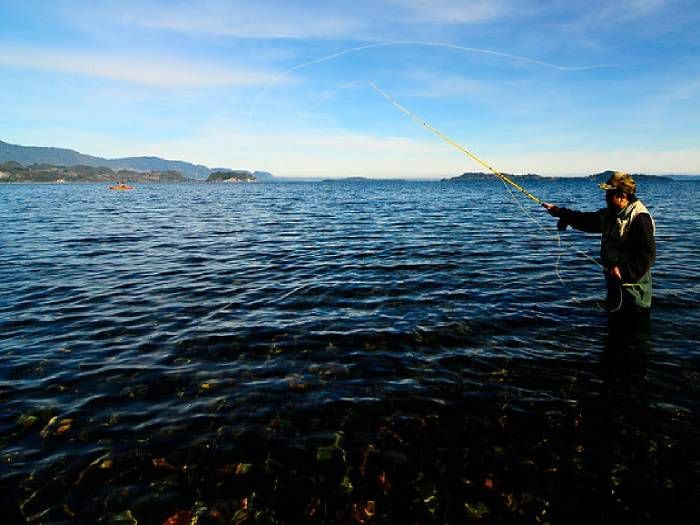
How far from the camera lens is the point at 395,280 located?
16.0 meters

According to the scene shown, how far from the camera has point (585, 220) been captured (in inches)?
387

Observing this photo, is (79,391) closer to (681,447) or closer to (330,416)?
(330,416)

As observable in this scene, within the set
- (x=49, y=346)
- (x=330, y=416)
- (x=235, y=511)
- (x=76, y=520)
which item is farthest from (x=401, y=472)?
(x=49, y=346)

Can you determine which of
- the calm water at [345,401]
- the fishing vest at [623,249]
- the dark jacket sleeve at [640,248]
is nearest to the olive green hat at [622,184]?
the fishing vest at [623,249]

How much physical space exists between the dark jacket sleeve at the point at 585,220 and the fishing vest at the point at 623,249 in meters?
0.20

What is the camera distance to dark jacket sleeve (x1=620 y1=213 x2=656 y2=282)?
836 centimetres

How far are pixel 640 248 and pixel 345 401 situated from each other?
23.9ft

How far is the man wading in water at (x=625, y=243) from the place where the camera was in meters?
8.54

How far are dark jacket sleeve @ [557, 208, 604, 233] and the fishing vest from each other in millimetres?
196

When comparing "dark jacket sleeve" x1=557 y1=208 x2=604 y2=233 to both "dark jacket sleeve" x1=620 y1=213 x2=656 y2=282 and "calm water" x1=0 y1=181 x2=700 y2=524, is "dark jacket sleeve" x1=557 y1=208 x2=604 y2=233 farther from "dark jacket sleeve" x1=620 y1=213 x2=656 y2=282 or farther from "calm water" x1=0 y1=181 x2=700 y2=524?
"calm water" x1=0 y1=181 x2=700 y2=524

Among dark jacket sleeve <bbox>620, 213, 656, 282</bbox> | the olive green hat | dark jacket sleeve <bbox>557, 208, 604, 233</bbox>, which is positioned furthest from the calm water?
the olive green hat

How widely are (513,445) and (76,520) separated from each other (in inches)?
256

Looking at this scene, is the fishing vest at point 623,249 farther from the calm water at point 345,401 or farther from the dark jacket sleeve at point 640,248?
the calm water at point 345,401

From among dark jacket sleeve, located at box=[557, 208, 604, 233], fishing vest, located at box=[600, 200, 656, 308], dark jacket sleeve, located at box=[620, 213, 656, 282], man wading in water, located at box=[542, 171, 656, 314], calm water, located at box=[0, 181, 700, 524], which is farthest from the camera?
dark jacket sleeve, located at box=[557, 208, 604, 233]
